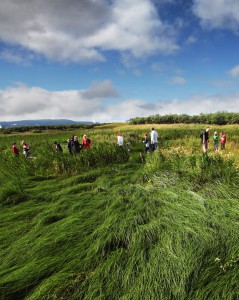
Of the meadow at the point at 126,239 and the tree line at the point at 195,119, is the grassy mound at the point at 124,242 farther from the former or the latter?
the tree line at the point at 195,119

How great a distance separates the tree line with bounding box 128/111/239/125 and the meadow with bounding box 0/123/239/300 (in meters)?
67.8

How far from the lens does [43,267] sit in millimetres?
3463

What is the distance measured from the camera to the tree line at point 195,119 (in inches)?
2697

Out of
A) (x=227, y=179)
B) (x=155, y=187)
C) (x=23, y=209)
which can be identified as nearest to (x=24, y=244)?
(x=23, y=209)

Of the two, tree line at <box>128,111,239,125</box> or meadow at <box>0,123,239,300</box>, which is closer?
meadow at <box>0,123,239,300</box>

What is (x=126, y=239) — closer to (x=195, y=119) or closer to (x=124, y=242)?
(x=124, y=242)

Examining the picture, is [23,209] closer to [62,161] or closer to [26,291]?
[26,291]

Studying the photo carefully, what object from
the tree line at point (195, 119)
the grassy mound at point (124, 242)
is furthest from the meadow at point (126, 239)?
the tree line at point (195, 119)

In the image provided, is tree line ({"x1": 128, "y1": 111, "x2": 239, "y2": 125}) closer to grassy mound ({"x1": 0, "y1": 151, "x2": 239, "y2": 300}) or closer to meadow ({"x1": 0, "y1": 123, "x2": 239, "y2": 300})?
meadow ({"x1": 0, "y1": 123, "x2": 239, "y2": 300})

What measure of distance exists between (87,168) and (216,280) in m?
7.64

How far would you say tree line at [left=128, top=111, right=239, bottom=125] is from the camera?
68500mm

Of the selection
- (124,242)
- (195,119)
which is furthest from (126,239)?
(195,119)

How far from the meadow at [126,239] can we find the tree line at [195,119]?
223ft

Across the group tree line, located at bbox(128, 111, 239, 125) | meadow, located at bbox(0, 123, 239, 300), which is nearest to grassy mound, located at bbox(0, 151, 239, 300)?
meadow, located at bbox(0, 123, 239, 300)
